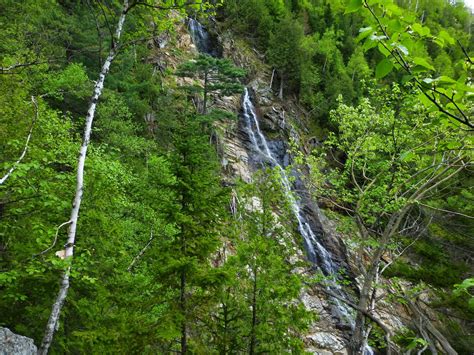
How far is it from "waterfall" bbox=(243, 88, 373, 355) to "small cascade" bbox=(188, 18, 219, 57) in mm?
6748

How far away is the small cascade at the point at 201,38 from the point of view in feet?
113

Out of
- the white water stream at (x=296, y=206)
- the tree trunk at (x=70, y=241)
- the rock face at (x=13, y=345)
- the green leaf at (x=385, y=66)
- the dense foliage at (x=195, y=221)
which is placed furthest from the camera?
the white water stream at (x=296, y=206)

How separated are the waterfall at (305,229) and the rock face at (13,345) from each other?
10.6 metres

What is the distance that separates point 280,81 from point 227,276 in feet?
114

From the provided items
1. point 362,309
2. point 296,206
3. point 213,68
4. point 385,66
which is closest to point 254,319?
point 362,309

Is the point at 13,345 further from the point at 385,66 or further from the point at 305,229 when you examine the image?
the point at 305,229

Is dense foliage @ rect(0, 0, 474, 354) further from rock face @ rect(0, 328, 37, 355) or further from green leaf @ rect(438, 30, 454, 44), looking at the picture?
rock face @ rect(0, 328, 37, 355)

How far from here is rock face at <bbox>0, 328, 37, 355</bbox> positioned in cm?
525

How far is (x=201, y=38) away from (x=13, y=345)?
114ft

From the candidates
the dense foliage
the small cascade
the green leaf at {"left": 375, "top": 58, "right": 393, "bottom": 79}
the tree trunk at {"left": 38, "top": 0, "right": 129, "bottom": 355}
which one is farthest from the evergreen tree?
the green leaf at {"left": 375, "top": 58, "right": 393, "bottom": 79}

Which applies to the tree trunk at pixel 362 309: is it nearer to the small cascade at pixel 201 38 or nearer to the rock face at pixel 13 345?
the rock face at pixel 13 345

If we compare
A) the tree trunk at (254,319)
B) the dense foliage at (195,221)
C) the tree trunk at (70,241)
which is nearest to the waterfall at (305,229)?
the dense foliage at (195,221)

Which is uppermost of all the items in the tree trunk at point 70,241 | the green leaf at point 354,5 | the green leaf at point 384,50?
the green leaf at point 354,5

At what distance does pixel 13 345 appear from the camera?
5.36m
